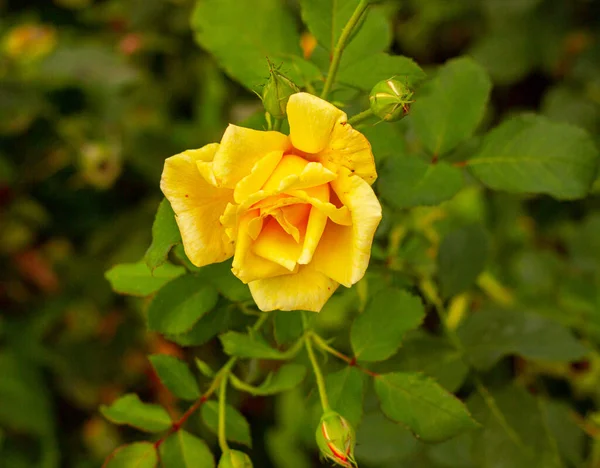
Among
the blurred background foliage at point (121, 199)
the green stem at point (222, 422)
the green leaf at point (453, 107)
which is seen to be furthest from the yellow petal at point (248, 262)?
the blurred background foliage at point (121, 199)

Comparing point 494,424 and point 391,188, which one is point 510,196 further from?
point 391,188

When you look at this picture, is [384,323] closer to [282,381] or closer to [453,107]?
[282,381]

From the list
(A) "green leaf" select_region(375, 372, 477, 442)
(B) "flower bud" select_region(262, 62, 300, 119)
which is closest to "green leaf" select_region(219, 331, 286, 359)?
(A) "green leaf" select_region(375, 372, 477, 442)

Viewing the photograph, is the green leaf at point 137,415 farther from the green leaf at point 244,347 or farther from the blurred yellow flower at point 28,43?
the blurred yellow flower at point 28,43

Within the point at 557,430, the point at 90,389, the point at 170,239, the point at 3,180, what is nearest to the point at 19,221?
the point at 3,180

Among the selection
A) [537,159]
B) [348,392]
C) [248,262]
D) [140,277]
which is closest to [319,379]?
[348,392]

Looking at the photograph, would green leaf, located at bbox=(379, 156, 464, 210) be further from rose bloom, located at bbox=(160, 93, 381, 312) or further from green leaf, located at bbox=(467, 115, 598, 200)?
rose bloom, located at bbox=(160, 93, 381, 312)
